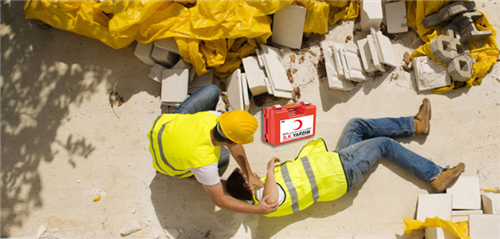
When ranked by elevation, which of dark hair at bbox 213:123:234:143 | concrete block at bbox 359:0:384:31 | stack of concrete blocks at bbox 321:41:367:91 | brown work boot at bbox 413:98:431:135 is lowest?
dark hair at bbox 213:123:234:143

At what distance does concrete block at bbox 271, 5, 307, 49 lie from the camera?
312cm

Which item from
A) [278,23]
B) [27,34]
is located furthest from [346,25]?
[27,34]

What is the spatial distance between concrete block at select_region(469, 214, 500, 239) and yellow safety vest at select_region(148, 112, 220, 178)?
2.49 meters

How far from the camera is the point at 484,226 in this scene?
2748 millimetres

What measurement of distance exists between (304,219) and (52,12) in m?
3.38

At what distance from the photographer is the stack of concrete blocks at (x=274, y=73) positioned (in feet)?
10.3

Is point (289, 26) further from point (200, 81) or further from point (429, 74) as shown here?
point (429, 74)

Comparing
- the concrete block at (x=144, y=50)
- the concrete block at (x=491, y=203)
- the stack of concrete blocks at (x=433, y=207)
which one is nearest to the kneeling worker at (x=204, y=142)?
the concrete block at (x=144, y=50)

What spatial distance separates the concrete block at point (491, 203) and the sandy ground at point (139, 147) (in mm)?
199

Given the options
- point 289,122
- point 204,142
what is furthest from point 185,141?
point 289,122

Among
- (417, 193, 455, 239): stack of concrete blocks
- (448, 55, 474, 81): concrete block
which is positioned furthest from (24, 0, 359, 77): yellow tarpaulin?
(417, 193, 455, 239): stack of concrete blocks

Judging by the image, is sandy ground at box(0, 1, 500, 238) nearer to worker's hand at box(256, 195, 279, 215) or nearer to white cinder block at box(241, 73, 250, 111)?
white cinder block at box(241, 73, 250, 111)

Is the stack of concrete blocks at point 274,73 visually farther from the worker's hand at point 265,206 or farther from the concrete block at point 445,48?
the concrete block at point 445,48

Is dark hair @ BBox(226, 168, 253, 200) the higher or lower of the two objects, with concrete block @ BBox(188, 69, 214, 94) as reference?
lower
